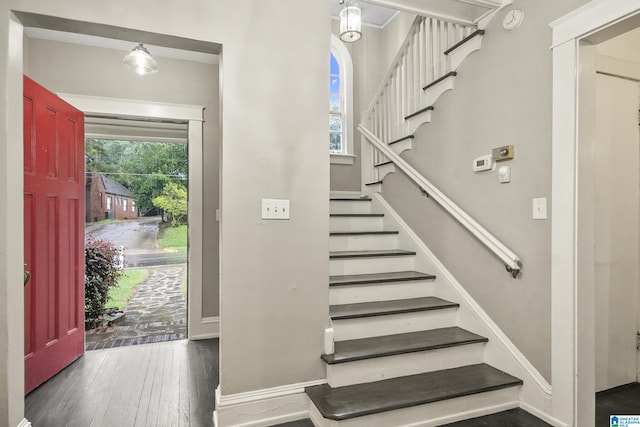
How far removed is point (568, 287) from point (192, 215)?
3.07 metres

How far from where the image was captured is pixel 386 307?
2.46m

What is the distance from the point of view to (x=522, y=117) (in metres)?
2.10

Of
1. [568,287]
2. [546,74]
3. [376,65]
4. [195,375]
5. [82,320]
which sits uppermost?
[376,65]

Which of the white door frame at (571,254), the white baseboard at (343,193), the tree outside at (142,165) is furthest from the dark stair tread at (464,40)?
the tree outside at (142,165)

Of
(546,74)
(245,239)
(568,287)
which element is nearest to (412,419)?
(568,287)

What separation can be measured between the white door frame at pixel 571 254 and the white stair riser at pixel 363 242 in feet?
5.12

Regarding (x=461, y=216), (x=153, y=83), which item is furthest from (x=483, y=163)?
(x=153, y=83)

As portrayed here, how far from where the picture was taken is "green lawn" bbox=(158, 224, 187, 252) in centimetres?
527

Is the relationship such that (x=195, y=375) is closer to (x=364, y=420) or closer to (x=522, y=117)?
(x=364, y=420)

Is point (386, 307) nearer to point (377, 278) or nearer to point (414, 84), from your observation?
point (377, 278)

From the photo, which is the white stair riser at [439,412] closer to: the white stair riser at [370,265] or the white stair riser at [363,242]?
the white stair riser at [370,265]

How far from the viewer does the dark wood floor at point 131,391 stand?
6.56 ft

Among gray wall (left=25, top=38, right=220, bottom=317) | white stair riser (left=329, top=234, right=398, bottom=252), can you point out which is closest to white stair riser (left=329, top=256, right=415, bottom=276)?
white stair riser (left=329, top=234, right=398, bottom=252)

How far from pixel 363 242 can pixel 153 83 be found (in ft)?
8.25
